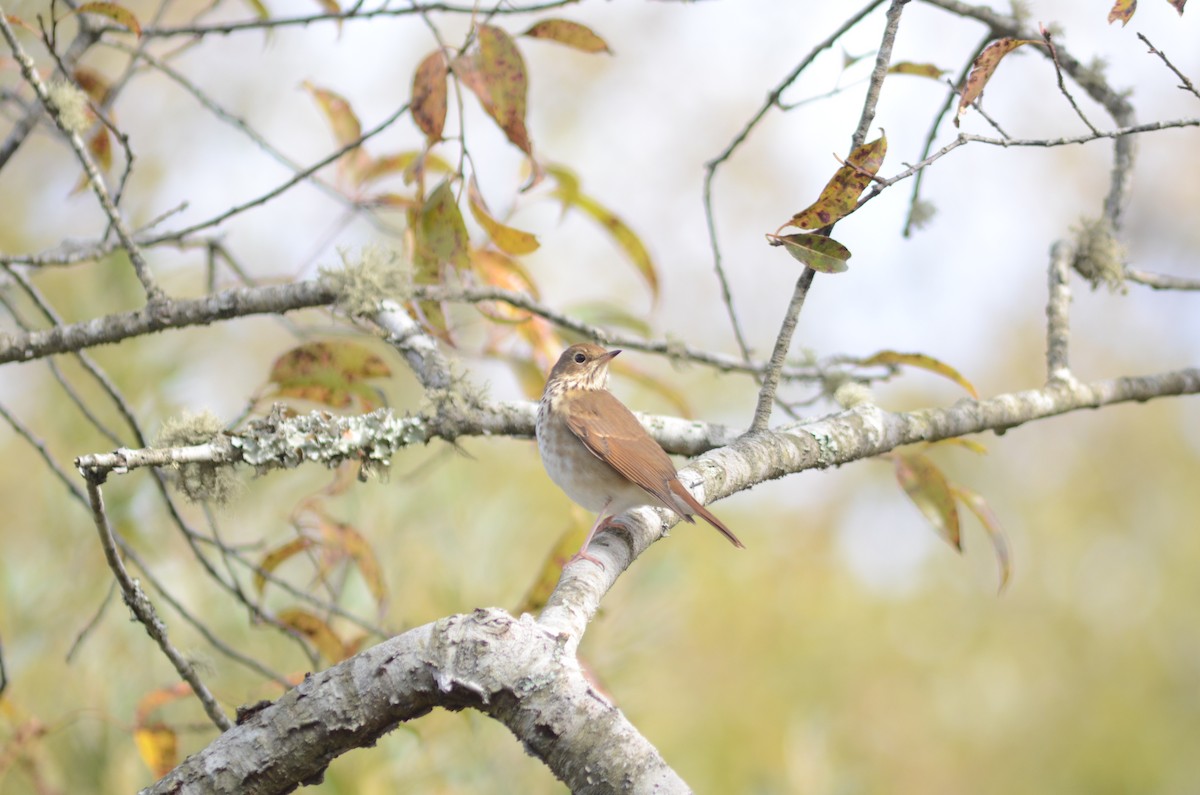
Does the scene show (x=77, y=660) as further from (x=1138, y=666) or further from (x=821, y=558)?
(x=1138, y=666)

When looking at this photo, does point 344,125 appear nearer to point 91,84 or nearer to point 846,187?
point 91,84

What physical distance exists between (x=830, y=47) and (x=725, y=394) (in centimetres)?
474

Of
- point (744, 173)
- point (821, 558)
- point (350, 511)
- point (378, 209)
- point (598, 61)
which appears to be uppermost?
point (598, 61)

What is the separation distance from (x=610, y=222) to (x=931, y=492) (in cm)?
108

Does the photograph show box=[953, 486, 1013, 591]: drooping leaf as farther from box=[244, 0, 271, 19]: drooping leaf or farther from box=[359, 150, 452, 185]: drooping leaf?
box=[244, 0, 271, 19]: drooping leaf

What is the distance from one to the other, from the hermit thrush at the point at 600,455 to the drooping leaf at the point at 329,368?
0.48 meters

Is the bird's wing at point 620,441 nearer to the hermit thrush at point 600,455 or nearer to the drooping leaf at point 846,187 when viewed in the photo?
the hermit thrush at point 600,455

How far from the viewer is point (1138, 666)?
6.38 metres

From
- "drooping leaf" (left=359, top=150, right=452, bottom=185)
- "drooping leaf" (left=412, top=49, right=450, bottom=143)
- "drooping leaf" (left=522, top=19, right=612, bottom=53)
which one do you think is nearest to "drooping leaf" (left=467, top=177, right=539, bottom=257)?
"drooping leaf" (left=412, top=49, right=450, bottom=143)

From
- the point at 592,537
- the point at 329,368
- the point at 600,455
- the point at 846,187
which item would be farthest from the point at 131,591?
the point at 846,187

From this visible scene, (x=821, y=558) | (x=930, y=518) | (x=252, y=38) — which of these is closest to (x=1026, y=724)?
(x=821, y=558)

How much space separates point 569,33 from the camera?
2.22 metres

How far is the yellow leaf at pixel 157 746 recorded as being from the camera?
2.26 meters

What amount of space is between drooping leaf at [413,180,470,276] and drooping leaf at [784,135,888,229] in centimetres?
73
